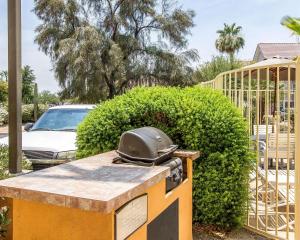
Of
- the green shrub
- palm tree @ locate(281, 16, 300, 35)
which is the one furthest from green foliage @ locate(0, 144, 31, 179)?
palm tree @ locate(281, 16, 300, 35)

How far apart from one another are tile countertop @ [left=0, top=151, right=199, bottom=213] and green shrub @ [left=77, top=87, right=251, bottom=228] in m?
1.49

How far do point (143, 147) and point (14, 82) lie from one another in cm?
174

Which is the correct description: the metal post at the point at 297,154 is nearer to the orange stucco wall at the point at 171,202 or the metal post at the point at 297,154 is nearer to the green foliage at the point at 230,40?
the orange stucco wall at the point at 171,202

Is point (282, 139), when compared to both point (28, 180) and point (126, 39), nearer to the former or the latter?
point (28, 180)


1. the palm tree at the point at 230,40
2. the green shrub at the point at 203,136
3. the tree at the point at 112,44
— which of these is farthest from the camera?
the palm tree at the point at 230,40

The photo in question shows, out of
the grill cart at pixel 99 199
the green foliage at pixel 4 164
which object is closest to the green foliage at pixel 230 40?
the green foliage at pixel 4 164

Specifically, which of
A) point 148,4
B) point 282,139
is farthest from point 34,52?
point 282,139

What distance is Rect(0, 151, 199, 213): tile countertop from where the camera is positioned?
1723 mm

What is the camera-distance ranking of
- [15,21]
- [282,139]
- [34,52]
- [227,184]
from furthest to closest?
1. [34,52]
2. [282,139]
3. [227,184]
4. [15,21]

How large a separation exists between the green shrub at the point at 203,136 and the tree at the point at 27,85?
36278 mm

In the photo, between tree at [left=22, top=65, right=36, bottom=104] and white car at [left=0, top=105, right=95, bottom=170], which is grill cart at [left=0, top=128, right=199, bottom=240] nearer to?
white car at [left=0, top=105, right=95, bottom=170]

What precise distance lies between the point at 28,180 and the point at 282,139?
6197 millimetres

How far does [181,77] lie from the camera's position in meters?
25.1

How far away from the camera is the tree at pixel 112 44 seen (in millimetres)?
22516
